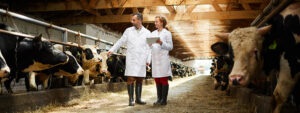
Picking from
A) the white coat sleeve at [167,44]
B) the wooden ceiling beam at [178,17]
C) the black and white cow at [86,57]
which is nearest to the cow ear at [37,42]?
the black and white cow at [86,57]

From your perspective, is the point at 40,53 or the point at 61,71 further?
the point at 61,71

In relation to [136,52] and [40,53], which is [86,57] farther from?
[136,52]

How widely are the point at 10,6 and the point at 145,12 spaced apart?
16.9 feet

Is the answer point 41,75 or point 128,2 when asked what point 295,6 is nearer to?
point 41,75

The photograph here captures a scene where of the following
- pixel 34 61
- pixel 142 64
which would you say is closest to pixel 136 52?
pixel 142 64

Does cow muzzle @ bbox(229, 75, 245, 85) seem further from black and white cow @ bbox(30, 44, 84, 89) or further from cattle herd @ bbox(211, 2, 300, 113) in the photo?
black and white cow @ bbox(30, 44, 84, 89)

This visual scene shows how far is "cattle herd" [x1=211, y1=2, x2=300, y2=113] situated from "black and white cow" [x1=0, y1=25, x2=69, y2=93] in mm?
3053

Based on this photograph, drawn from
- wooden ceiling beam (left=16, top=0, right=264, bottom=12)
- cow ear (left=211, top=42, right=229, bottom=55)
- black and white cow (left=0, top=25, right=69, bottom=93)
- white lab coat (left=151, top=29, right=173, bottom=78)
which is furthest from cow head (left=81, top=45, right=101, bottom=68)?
cow ear (left=211, top=42, right=229, bottom=55)

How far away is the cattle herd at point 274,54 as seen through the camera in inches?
88.0

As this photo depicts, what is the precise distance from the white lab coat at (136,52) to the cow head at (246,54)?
7.11 feet

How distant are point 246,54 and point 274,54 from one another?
316mm

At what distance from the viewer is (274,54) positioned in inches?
95.8

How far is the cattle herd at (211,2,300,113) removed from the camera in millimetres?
2236

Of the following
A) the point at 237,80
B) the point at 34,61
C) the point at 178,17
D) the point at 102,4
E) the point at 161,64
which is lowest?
the point at 237,80
